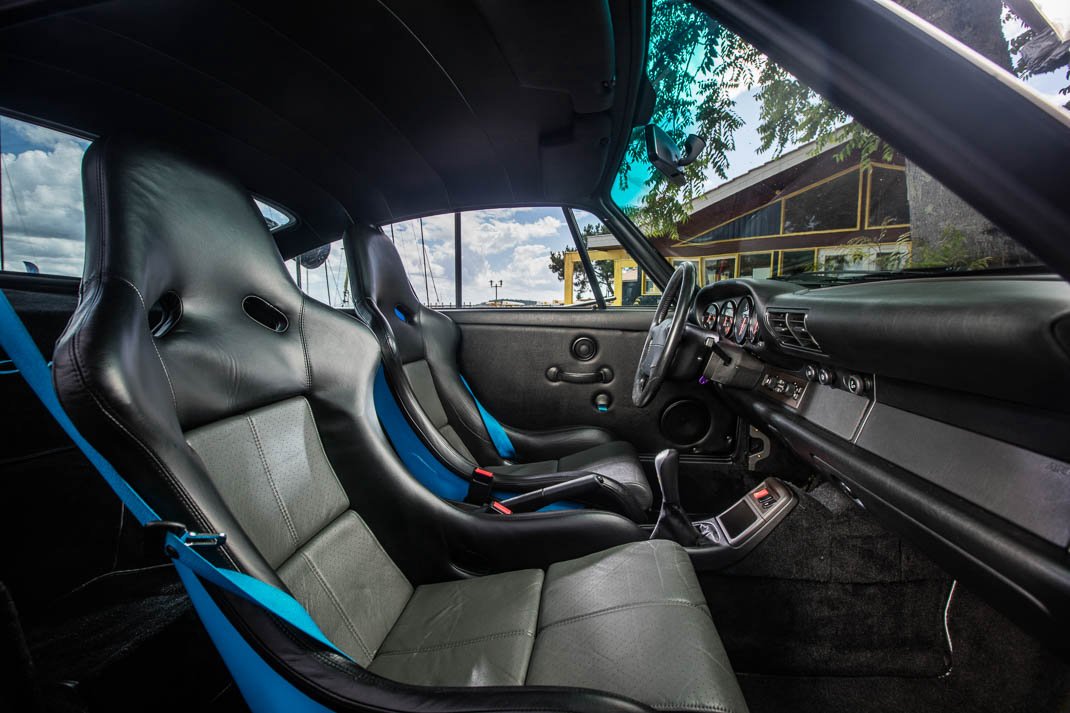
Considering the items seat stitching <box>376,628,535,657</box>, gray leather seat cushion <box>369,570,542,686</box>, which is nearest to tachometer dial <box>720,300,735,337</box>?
gray leather seat cushion <box>369,570,542,686</box>

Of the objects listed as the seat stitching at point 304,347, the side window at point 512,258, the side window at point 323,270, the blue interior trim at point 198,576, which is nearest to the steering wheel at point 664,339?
the side window at point 512,258

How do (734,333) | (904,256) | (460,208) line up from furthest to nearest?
1. (460,208)
2. (734,333)
3. (904,256)

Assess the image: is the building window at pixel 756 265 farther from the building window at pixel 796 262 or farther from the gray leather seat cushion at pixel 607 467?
the gray leather seat cushion at pixel 607 467

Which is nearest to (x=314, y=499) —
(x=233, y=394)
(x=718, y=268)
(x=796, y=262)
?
(x=233, y=394)

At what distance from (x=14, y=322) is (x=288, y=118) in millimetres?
1199

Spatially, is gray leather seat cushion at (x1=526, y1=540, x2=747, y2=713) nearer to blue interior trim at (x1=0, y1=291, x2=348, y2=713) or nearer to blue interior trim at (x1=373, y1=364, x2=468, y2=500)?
blue interior trim at (x1=0, y1=291, x2=348, y2=713)

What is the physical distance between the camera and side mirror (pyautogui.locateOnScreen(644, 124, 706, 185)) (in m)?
1.88

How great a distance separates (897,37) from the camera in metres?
Result: 0.46

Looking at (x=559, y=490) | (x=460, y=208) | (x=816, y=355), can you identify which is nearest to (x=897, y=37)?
(x=816, y=355)

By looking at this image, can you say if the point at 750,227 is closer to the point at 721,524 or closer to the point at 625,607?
the point at 721,524

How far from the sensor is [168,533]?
533 millimetres

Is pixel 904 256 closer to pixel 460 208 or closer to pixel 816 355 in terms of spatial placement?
pixel 816 355

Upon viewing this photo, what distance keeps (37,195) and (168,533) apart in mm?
1360

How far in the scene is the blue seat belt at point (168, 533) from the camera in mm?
517
